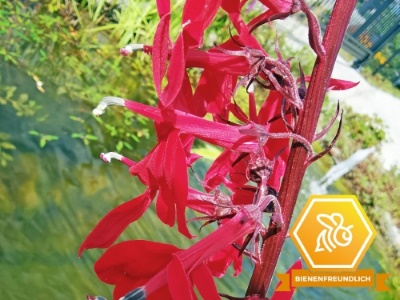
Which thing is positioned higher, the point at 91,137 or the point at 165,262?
the point at 165,262

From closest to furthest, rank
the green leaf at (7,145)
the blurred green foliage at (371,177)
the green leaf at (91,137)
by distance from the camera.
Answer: the green leaf at (7,145)
the green leaf at (91,137)
the blurred green foliage at (371,177)

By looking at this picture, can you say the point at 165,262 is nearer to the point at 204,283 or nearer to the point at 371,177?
the point at 204,283

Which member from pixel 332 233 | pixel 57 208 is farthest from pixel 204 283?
pixel 57 208

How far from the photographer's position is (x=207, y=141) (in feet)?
0.93

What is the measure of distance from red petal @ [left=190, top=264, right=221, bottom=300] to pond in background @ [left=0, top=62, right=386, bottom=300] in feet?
1.76

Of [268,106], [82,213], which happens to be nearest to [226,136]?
[268,106]

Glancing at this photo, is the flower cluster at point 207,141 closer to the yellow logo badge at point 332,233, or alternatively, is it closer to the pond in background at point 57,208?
the yellow logo badge at point 332,233

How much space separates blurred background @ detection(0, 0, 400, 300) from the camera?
0.87 meters

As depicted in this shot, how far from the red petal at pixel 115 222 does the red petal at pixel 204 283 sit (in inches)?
1.6

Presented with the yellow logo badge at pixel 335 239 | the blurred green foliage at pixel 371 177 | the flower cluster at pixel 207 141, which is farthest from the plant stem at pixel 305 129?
the blurred green foliage at pixel 371 177

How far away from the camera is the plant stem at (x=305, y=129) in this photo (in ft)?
0.85

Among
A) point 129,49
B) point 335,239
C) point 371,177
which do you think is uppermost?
point 129,49

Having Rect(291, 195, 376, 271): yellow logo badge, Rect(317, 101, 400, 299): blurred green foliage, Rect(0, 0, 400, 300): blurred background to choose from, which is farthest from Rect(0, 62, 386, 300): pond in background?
Rect(291, 195, 376, 271): yellow logo badge

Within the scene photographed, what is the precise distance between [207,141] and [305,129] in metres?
0.05
